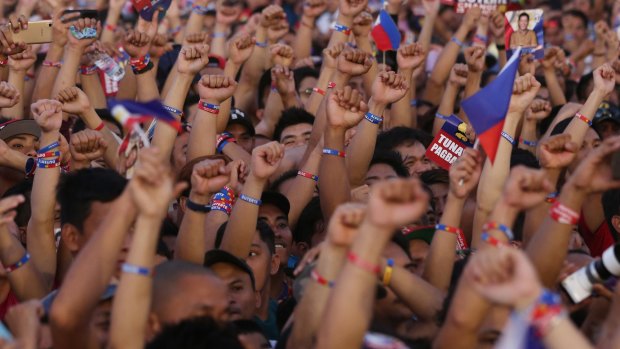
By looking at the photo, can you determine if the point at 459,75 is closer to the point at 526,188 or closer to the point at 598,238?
the point at 598,238

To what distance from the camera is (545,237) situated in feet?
13.8

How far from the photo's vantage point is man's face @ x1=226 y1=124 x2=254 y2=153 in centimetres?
690

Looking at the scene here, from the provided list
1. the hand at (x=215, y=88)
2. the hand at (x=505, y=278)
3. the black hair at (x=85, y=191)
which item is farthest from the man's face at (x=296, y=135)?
the hand at (x=505, y=278)

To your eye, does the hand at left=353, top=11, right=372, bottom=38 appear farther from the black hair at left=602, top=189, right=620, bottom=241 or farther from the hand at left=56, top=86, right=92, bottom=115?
the black hair at left=602, top=189, right=620, bottom=241

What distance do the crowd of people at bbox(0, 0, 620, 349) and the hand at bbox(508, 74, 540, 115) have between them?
0.04ft

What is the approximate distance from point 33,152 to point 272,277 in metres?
1.66

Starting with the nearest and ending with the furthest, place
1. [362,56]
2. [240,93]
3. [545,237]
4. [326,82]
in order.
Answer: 1. [545,237]
2. [362,56]
3. [326,82]
4. [240,93]

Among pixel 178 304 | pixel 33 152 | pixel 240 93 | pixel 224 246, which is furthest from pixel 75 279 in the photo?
pixel 240 93

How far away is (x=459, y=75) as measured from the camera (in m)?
7.55

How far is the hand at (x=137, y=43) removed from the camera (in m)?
6.81

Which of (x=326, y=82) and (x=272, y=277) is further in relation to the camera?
(x=326, y=82)

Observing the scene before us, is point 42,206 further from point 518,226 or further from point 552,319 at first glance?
point 552,319

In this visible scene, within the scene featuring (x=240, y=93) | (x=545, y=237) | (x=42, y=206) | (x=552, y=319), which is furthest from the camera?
(x=240, y=93)

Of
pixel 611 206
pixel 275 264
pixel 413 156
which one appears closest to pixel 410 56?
pixel 413 156
